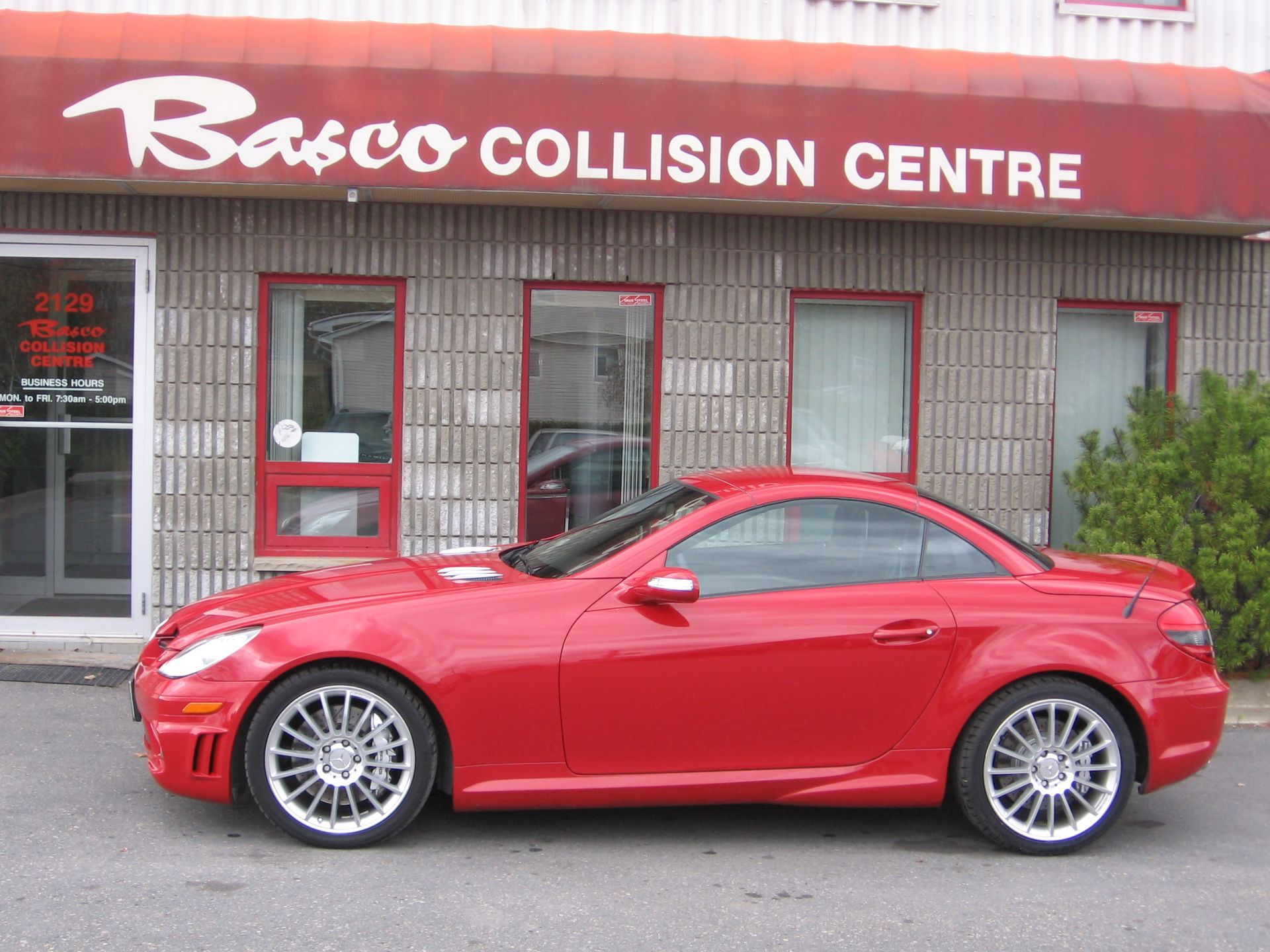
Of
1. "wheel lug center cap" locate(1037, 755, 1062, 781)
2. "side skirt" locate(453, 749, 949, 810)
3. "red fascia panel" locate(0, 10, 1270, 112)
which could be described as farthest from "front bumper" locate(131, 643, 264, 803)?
"red fascia panel" locate(0, 10, 1270, 112)

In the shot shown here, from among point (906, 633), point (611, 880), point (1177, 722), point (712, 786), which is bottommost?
point (611, 880)

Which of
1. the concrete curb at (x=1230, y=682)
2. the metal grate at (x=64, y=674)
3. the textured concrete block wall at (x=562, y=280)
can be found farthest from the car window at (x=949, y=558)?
the metal grate at (x=64, y=674)

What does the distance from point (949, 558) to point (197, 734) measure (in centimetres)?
304

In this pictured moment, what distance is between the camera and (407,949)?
3.99 metres

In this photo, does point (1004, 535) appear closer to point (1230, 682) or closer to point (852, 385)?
point (1230, 682)

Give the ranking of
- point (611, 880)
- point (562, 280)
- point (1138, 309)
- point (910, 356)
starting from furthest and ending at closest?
point (1138, 309)
point (910, 356)
point (562, 280)
point (611, 880)

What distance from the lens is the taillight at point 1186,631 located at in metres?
5.06

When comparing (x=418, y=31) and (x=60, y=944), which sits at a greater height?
(x=418, y=31)

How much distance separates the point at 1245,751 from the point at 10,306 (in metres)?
7.99

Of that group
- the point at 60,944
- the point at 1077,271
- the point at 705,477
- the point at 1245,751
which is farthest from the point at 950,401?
the point at 60,944

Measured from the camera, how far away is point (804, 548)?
16.7 feet

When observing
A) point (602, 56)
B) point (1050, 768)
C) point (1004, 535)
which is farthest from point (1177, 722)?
point (602, 56)

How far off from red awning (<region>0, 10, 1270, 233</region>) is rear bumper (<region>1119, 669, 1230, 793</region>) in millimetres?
3655

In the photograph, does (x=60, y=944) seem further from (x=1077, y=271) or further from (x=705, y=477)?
(x=1077, y=271)
